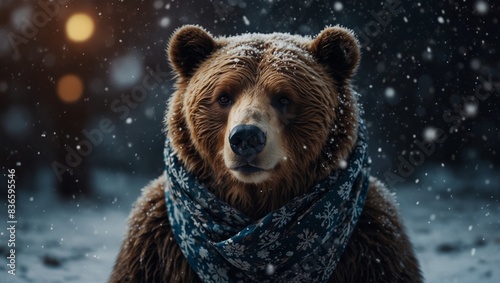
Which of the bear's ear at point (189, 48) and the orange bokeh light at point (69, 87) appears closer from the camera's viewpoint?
the bear's ear at point (189, 48)

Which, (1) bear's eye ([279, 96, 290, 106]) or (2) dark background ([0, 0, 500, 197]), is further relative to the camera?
(2) dark background ([0, 0, 500, 197])

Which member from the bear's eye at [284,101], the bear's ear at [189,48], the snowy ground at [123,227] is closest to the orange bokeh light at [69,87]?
the snowy ground at [123,227]

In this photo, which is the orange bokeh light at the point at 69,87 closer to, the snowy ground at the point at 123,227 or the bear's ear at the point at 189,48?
the snowy ground at the point at 123,227

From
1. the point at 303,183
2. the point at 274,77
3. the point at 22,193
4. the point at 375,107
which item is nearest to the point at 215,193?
the point at 303,183

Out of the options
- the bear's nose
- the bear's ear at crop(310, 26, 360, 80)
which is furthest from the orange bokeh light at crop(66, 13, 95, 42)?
the bear's nose

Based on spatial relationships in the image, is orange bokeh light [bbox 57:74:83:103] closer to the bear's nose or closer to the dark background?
the dark background

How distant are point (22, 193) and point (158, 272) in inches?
141

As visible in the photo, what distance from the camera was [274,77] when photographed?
3.03 meters

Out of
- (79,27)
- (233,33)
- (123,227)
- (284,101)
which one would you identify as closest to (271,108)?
(284,101)

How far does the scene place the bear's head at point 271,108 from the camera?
3.02 meters

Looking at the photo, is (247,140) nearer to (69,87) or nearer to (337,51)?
(337,51)

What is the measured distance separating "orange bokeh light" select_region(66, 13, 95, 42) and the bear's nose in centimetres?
373

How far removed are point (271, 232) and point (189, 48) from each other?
1.08m

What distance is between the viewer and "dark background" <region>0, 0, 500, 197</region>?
19.5 feet
